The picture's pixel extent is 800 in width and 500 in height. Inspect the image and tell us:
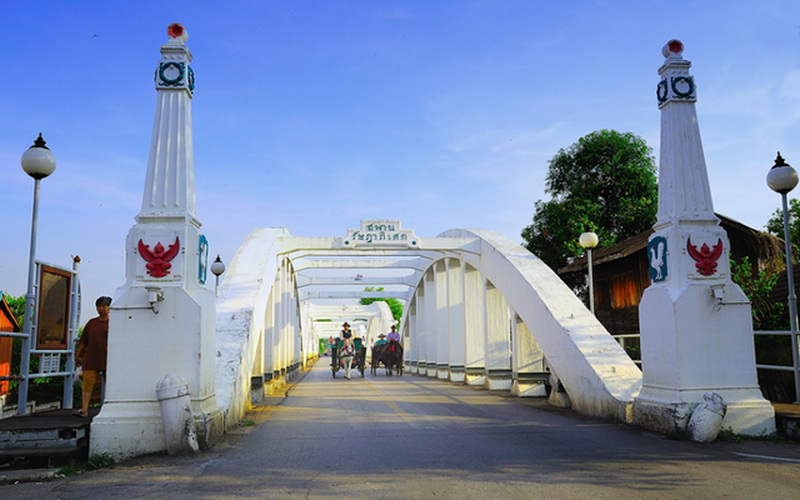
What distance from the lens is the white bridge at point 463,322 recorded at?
30.4 ft

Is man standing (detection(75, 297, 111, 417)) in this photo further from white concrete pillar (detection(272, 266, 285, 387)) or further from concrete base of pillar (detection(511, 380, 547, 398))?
white concrete pillar (detection(272, 266, 285, 387))

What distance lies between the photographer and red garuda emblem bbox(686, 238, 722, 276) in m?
7.54

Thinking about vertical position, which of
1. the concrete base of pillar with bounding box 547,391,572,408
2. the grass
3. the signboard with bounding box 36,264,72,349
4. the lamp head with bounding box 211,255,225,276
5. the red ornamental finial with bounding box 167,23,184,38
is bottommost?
the grass

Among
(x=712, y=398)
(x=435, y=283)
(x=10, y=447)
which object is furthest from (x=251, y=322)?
(x=435, y=283)

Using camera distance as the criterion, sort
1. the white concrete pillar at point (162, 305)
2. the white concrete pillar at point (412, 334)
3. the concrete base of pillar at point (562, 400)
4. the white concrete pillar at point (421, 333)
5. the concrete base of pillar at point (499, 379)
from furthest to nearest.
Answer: the white concrete pillar at point (412, 334) < the white concrete pillar at point (421, 333) < the concrete base of pillar at point (499, 379) < the concrete base of pillar at point (562, 400) < the white concrete pillar at point (162, 305)

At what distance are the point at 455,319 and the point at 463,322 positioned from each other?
1.44 metres

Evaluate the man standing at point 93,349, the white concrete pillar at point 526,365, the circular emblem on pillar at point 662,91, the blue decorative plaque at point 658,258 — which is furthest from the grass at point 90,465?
the white concrete pillar at point 526,365

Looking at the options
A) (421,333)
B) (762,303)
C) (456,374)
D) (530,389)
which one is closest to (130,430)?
(530,389)

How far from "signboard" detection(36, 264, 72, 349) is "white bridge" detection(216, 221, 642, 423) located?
2.05 meters

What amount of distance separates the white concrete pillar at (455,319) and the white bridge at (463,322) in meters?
0.03

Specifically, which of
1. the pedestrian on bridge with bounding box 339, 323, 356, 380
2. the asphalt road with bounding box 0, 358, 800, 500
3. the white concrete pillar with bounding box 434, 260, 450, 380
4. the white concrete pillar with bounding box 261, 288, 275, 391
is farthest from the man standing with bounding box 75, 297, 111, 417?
the pedestrian on bridge with bounding box 339, 323, 356, 380

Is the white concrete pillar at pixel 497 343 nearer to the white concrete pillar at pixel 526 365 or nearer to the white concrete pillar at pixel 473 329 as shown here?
the white concrete pillar at pixel 473 329

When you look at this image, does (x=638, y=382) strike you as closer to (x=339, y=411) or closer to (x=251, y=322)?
(x=339, y=411)

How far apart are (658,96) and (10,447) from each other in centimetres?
817
